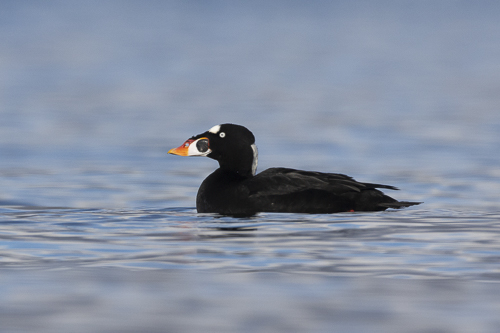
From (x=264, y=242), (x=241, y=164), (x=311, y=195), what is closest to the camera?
(x=264, y=242)

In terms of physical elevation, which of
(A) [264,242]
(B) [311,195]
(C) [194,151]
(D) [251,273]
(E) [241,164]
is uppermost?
(C) [194,151]

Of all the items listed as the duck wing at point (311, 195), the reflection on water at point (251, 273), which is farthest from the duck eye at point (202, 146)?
the reflection on water at point (251, 273)

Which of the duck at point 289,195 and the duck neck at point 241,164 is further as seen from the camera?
the duck neck at point 241,164

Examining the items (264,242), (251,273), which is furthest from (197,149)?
(251,273)

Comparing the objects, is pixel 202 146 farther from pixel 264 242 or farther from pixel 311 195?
pixel 264 242

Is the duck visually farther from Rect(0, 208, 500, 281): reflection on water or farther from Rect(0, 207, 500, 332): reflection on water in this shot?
Rect(0, 207, 500, 332): reflection on water

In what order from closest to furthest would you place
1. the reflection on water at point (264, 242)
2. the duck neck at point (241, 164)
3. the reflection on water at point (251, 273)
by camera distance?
the reflection on water at point (251, 273), the reflection on water at point (264, 242), the duck neck at point (241, 164)

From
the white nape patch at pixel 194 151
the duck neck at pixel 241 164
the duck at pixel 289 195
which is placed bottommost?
the duck at pixel 289 195

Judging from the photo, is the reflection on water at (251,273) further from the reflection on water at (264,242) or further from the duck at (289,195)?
the duck at (289,195)

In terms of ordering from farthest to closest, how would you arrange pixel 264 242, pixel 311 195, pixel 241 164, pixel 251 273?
pixel 241 164 < pixel 311 195 < pixel 264 242 < pixel 251 273

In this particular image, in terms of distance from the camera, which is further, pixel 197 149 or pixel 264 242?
pixel 197 149

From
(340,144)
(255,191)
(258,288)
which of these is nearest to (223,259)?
(258,288)

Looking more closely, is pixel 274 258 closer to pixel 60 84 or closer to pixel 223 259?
pixel 223 259

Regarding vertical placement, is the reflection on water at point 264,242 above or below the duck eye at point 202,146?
below
